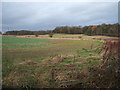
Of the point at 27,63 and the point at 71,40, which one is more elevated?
the point at 71,40

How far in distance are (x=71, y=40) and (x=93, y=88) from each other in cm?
938

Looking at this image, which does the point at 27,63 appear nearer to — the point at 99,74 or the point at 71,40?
the point at 99,74

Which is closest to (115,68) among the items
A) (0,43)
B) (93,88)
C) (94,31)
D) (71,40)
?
(93,88)

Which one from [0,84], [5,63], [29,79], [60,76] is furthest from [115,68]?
[5,63]

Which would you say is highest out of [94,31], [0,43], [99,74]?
[94,31]

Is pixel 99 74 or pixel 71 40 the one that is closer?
pixel 99 74

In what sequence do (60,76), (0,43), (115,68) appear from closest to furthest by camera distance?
(115,68) → (60,76) → (0,43)

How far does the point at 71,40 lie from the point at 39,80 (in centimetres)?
915

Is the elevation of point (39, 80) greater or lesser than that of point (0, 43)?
lesser

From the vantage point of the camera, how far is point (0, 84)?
11.9 ft

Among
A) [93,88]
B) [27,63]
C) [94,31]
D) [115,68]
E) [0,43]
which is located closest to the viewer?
[93,88]

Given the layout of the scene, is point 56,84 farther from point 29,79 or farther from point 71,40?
point 71,40

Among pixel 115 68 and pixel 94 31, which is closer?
pixel 115 68

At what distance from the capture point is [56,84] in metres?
3.52
